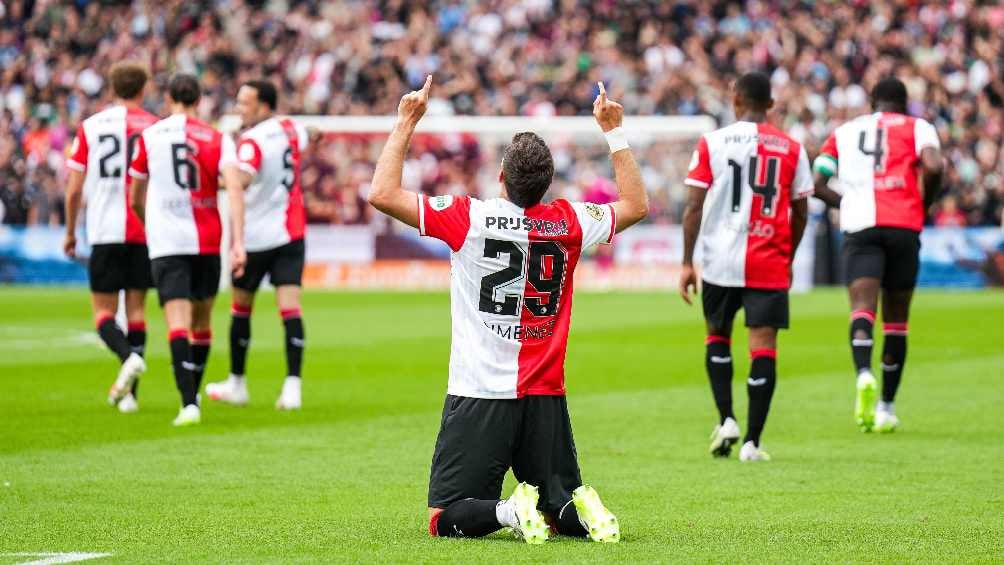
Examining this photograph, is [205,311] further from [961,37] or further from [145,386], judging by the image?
[961,37]

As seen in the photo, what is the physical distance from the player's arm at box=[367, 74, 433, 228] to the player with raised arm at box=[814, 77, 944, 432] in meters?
5.21

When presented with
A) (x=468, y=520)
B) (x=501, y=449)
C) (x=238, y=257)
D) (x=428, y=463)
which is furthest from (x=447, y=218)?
(x=238, y=257)

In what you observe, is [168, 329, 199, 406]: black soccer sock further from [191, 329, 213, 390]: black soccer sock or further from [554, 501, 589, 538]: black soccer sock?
[554, 501, 589, 538]: black soccer sock

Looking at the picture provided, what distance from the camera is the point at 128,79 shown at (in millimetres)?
11930

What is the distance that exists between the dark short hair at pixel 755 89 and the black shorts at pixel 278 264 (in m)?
4.09

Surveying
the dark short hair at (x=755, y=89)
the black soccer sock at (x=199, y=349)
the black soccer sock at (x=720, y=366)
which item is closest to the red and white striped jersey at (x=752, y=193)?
the dark short hair at (x=755, y=89)

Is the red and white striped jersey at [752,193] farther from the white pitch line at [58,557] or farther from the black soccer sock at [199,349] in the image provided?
the white pitch line at [58,557]

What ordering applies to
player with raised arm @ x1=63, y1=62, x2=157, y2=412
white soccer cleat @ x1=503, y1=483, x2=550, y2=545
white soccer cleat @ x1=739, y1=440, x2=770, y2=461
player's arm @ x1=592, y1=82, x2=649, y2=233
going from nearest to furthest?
white soccer cleat @ x1=503, y1=483, x2=550, y2=545
player's arm @ x1=592, y1=82, x2=649, y2=233
white soccer cleat @ x1=739, y1=440, x2=770, y2=461
player with raised arm @ x1=63, y1=62, x2=157, y2=412

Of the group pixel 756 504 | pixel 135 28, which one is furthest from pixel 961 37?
pixel 756 504

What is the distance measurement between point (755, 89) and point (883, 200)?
1.99m

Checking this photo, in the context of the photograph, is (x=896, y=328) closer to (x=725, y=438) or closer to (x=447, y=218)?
(x=725, y=438)

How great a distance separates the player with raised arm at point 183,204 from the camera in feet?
37.0

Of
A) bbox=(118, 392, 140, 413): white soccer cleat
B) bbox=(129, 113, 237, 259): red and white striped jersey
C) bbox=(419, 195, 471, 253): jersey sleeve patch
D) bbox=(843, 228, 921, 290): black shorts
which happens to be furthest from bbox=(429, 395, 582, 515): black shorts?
bbox=(118, 392, 140, 413): white soccer cleat

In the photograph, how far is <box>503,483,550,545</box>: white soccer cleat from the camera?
6.38 m
